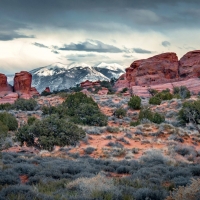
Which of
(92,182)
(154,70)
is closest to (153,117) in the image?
(92,182)

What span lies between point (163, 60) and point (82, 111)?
56.8 meters

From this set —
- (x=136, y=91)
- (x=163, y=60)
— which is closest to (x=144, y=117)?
(x=136, y=91)

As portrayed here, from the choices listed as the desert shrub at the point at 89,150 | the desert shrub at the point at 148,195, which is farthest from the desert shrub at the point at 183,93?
the desert shrub at the point at 148,195

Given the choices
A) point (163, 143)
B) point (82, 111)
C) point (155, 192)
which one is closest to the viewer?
point (155, 192)

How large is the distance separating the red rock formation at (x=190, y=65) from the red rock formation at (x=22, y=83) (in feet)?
129

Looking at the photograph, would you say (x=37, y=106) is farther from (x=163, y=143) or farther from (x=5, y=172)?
(x=5, y=172)

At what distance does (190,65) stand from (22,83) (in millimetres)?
42786

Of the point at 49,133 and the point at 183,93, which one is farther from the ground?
the point at 183,93

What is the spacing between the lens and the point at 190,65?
265 ft

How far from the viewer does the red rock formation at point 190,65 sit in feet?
255

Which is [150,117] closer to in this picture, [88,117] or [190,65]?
[88,117]

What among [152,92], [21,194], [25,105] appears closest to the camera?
[21,194]

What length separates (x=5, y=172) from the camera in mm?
10281

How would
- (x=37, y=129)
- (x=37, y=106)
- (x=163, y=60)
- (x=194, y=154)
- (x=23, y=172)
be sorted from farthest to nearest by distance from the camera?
(x=163, y=60) → (x=37, y=106) → (x=37, y=129) → (x=194, y=154) → (x=23, y=172)
